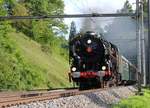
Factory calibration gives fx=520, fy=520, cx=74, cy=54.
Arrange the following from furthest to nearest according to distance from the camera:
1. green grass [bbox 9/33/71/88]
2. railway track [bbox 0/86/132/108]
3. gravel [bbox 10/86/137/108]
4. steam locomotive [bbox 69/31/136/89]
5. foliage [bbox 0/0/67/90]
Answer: green grass [bbox 9/33/71/88], foliage [bbox 0/0/67/90], steam locomotive [bbox 69/31/136/89], railway track [bbox 0/86/132/108], gravel [bbox 10/86/137/108]

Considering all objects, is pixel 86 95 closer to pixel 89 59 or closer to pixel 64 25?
pixel 89 59

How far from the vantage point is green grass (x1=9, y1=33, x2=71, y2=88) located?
4875 centimetres

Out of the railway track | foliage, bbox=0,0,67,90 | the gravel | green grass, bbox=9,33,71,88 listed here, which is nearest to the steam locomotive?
the gravel

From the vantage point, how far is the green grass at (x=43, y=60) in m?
48.8

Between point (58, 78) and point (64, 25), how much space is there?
1740 cm

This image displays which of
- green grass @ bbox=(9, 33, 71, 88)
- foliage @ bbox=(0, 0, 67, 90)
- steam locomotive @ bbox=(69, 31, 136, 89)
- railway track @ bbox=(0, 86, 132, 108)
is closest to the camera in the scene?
railway track @ bbox=(0, 86, 132, 108)

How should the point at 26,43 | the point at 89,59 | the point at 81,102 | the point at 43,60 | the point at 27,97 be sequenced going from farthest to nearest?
the point at 26,43 < the point at 43,60 < the point at 89,59 < the point at 27,97 < the point at 81,102

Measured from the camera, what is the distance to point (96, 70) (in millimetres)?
32375

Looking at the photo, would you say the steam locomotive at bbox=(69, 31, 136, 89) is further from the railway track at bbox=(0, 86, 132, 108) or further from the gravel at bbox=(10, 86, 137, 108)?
the railway track at bbox=(0, 86, 132, 108)

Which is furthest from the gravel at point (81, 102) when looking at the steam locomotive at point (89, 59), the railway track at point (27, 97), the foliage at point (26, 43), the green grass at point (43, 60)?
the green grass at point (43, 60)

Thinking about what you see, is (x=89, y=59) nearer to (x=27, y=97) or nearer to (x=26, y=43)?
(x=27, y=97)

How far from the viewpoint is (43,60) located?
54.1m

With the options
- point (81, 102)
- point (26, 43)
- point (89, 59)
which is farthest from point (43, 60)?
point (81, 102)

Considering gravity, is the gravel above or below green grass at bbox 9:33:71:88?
above
